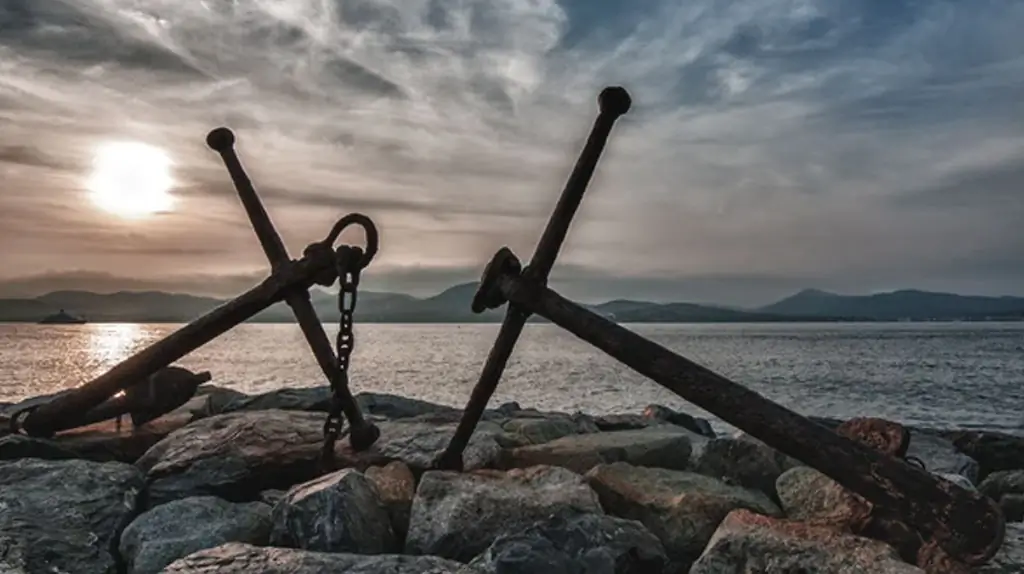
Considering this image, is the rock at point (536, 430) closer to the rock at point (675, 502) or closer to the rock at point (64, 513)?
the rock at point (675, 502)

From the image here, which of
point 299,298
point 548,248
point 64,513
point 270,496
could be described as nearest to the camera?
point 64,513

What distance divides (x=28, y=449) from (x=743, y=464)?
4.34m

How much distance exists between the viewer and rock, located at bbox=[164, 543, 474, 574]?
3355 mm

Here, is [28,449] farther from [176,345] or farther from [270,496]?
[270,496]

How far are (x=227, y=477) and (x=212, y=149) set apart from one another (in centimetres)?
204

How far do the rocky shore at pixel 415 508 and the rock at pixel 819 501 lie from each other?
0.01 metres

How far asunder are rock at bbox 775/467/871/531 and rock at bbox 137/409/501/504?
171cm

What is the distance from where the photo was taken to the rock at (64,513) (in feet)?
12.4

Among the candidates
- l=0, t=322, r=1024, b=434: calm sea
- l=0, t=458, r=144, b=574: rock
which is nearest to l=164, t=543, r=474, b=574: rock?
l=0, t=458, r=144, b=574: rock

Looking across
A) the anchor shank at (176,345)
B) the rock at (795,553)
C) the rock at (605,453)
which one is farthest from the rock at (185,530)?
the rock at (795,553)

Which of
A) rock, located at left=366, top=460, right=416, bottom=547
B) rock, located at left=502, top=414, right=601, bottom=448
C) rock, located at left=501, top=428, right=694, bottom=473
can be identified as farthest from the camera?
rock, located at left=502, top=414, right=601, bottom=448

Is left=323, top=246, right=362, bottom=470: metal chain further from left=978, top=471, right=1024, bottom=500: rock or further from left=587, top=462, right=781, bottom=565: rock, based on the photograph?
left=978, top=471, right=1024, bottom=500: rock

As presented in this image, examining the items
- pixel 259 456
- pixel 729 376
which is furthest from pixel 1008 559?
pixel 729 376

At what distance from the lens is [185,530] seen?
3.98 meters
